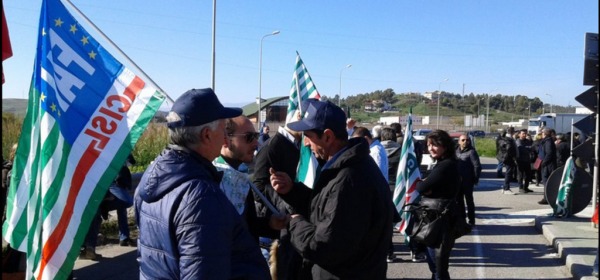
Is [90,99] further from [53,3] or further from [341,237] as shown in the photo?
[341,237]

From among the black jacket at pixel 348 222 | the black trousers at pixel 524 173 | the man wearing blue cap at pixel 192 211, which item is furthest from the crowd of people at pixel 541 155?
the man wearing blue cap at pixel 192 211

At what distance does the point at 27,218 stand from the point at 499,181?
59.7 ft

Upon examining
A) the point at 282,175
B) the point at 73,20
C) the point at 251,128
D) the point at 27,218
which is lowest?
the point at 27,218

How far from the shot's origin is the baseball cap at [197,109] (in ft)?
8.04

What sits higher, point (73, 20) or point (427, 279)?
point (73, 20)

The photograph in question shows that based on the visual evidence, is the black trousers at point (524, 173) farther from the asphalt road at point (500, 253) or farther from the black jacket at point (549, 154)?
the asphalt road at point (500, 253)

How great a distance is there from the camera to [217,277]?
2.17 metres

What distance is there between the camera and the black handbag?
207 inches

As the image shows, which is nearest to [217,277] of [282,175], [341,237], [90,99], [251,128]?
[341,237]

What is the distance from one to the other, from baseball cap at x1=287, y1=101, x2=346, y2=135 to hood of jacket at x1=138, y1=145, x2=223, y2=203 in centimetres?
83

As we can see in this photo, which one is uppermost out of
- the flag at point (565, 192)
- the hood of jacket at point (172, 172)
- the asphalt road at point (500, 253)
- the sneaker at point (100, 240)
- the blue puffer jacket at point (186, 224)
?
the hood of jacket at point (172, 172)

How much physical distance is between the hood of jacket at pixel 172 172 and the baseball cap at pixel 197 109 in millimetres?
A: 123

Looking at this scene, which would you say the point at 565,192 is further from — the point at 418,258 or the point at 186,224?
the point at 186,224

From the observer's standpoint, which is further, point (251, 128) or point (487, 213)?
point (487, 213)
